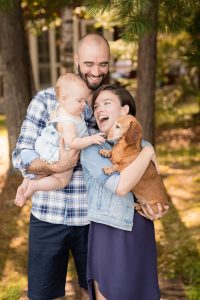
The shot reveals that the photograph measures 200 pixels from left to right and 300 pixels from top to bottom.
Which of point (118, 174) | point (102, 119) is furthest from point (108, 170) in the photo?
point (102, 119)

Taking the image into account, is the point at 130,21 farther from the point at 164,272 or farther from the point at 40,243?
the point at 164,272

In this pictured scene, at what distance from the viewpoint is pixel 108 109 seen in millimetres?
2527

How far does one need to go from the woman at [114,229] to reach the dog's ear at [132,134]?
8 centimetres

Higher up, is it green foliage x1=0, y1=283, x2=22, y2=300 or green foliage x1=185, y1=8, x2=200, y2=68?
green foliage x1=185, y1=8, x2=200, y2=68

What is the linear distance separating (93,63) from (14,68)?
3.81 meters

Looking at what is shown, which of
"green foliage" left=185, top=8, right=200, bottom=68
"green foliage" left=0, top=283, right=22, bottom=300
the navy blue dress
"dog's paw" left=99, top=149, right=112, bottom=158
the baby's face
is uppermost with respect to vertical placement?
"green foliage" left=185, top=8, right=200, bottom=68

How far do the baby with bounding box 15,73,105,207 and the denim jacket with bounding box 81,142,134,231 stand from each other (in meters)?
0.08

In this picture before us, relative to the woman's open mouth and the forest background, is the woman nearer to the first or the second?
the woman's open mouth

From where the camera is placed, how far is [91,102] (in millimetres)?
2820

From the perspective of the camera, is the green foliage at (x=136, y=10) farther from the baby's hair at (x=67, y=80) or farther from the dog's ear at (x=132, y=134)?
the dog's ear at (x=132, y=134)

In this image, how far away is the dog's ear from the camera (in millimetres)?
2461

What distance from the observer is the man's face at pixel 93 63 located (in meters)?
2.75

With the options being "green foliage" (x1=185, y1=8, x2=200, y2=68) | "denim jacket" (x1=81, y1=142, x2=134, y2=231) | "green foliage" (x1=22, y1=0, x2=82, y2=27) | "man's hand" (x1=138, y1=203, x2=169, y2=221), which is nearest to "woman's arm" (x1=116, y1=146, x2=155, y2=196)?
"denim jacket" (x1=81, y1=142, x2=134, y2=231)

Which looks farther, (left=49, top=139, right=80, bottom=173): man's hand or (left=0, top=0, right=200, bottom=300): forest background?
(left=0, top=0, right=200, bottom=300): forest background
